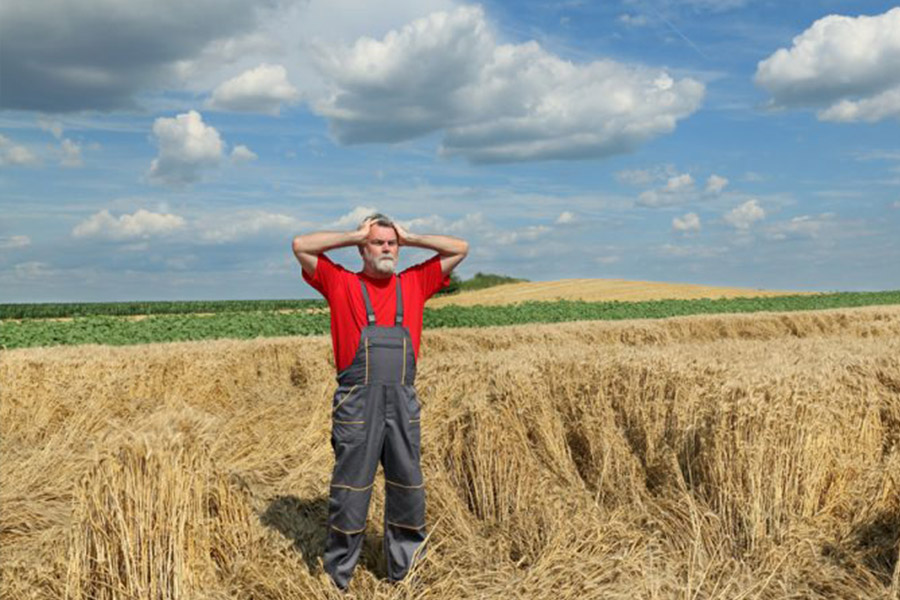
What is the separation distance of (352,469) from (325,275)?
1152 mm

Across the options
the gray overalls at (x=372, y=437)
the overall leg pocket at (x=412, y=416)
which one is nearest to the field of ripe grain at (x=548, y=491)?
the gray overalls at (x=372, y=437)

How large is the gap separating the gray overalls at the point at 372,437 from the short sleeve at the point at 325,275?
18 centimetres

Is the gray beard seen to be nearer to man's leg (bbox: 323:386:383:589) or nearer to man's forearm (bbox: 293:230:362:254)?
man's forearm (bbox: 293:230:362:254)

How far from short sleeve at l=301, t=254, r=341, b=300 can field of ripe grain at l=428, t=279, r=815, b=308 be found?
112ft

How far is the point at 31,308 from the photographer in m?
54.8

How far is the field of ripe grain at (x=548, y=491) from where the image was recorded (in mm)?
4680

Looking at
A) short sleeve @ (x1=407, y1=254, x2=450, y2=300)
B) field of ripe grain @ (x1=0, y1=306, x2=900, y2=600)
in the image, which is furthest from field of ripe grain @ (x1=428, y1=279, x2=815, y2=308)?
short sleeve @ (x1=407, y1=254, x2=450, y2=300)

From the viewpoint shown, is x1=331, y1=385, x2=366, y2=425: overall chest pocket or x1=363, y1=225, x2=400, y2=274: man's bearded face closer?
x1=331, y1=385, x2=366, y2=425: overall chest pocket

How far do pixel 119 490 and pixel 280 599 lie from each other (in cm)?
119

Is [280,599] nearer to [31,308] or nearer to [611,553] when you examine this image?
[611,553]

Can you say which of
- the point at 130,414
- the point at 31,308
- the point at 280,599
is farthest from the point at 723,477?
the point at 31,308

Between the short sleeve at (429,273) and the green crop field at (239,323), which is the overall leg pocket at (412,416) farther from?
the green crop field at (239,323)

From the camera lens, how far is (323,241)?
463 centimetres

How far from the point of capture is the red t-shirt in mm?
4598
